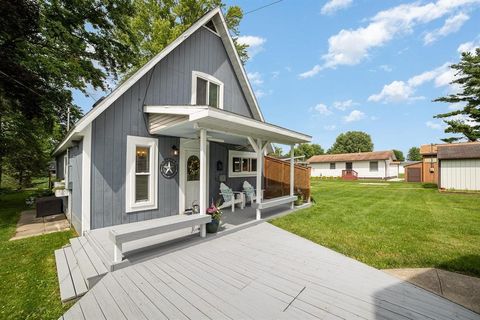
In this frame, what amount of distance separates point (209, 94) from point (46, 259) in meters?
6.48

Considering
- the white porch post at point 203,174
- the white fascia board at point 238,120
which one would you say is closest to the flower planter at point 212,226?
the white porch post at point 203,174

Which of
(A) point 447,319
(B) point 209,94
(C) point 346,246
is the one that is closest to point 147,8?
(B) point 209,94

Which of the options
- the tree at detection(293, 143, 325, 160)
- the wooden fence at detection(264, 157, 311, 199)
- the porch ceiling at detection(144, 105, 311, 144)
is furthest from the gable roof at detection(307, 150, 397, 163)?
the porch ceiling at detection(144, 105, 311, 144)

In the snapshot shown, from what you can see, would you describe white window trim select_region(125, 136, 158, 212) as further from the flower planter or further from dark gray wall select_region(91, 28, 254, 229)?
the flower planter

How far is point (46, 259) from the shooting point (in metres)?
4.48

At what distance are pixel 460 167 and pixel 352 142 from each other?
4318cm

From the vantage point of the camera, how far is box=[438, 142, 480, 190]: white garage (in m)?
14.6

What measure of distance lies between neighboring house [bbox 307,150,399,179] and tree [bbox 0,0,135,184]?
94.4ft

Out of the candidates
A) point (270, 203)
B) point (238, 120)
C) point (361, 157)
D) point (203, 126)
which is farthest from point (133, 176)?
point (361, 157)

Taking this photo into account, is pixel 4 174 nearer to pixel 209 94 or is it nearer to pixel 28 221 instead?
pixel 28 221

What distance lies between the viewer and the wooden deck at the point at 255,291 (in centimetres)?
269

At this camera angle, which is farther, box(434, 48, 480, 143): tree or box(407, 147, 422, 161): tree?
box(407, 147, 422, 161): tree

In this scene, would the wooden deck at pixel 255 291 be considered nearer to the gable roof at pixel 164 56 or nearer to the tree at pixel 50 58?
the gable roof at pixel 164 56

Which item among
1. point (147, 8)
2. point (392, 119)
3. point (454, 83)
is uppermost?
point (147, 8)
